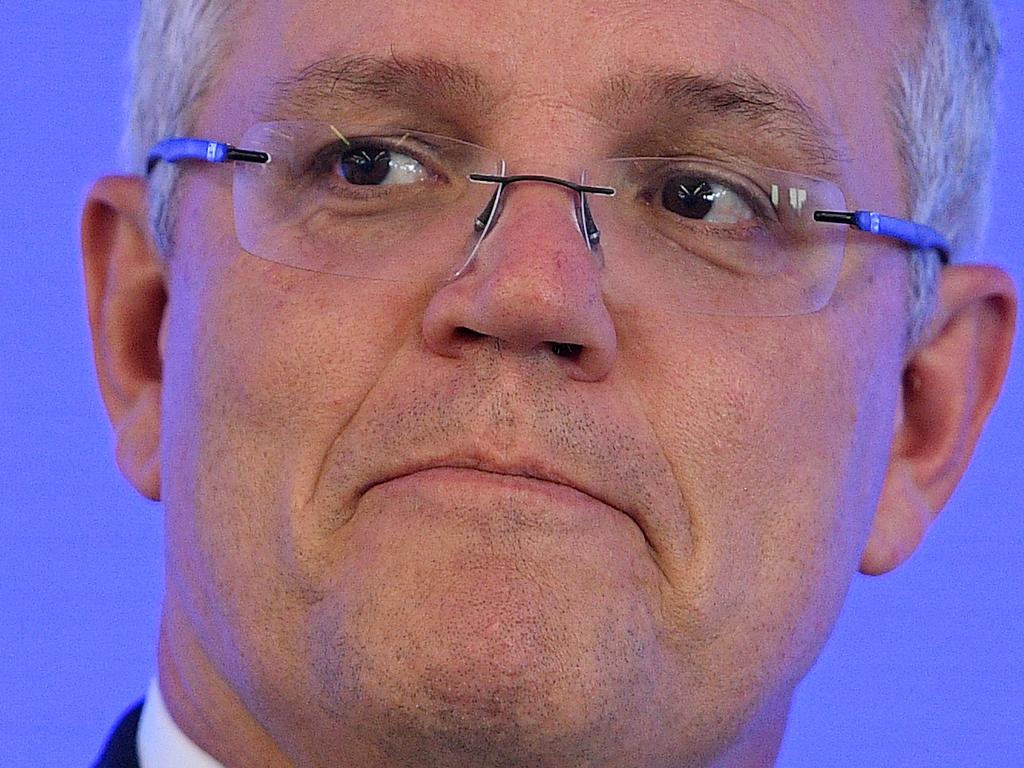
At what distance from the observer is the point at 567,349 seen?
2.34m

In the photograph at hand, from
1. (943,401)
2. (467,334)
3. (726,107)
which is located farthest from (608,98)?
(943,401)

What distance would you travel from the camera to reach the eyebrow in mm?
2555

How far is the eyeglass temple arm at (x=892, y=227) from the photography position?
8.98 feet

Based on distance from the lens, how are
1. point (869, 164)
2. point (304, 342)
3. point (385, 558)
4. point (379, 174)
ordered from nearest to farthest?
point (385, 558) < point (304, 342) < point (379, 174) < point (869, 164)

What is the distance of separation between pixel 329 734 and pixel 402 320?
60cm

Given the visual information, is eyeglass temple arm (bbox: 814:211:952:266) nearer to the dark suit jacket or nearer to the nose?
the nose

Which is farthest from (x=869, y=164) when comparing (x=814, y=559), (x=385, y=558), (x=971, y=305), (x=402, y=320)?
(x=385, y=558)

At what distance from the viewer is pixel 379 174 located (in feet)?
8.67

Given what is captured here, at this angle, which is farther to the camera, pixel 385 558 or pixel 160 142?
pixel 160 142

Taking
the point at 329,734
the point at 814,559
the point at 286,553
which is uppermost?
the point at 814,559

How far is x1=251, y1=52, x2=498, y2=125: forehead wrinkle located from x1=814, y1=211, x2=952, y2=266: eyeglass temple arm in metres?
0.59

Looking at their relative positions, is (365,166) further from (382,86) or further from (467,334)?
(467,334)

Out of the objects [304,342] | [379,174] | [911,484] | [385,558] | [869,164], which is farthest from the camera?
[911,484]

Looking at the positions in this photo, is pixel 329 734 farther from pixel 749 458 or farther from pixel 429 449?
pixel 749 458
